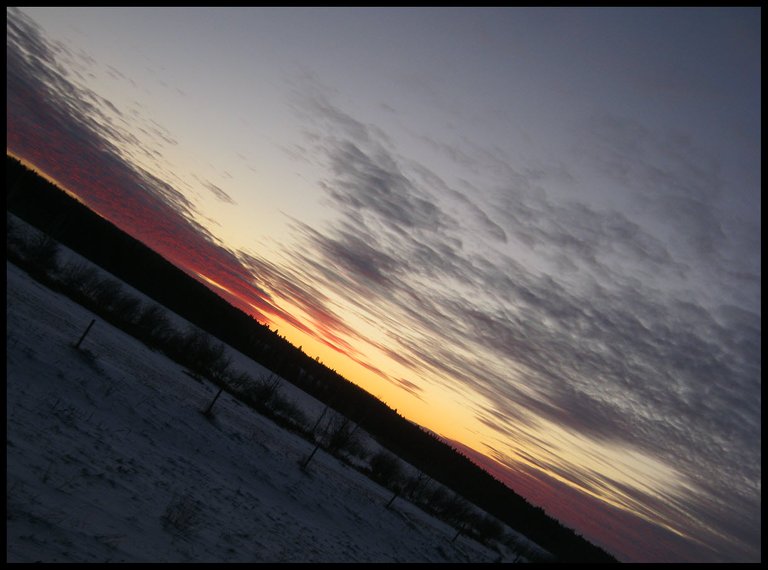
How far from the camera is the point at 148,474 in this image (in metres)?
13.0

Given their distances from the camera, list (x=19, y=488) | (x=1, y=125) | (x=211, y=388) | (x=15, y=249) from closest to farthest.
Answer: (x=1, y=125)
(x=19, y=488)
(x=211, y=388)
(x=15, y=249)

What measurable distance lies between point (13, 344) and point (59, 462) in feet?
26.2

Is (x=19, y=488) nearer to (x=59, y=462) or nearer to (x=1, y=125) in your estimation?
(x=59, y=462)

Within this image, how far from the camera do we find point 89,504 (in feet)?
31.4

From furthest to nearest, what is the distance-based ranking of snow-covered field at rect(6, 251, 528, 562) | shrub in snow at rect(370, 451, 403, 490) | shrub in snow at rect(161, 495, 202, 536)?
1. shrub in snow at rect(370, 451, 403, 490)
2. shrub in snow at rect(161, 495, 202, 536)
3. snow-covered field at rect(6, 251, 528, 562)

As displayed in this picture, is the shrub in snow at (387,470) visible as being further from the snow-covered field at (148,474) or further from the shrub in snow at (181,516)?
the shrub in snow at (181,516)

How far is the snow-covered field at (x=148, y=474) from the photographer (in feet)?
29.6

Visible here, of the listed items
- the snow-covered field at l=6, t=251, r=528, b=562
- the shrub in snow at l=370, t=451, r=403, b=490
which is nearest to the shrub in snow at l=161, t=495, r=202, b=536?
the snow-covered field at l=6, t=251, r=528, b=562

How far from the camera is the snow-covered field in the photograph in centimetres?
902

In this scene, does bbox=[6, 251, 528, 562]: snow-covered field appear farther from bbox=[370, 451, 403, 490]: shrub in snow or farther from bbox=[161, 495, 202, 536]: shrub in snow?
bbox=[370, 451, 403, 490]: shrub in snow

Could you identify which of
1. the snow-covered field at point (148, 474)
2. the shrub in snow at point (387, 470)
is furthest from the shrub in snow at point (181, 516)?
the shrub in snow at point (387, 470)

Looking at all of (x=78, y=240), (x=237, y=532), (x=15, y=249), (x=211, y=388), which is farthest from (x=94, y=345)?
(x=78, y=240)

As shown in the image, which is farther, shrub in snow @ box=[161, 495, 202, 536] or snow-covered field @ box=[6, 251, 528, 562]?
shrub in snow @ box=[161, 495, 202, 536]


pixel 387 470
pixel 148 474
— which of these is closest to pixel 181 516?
pixel 148 474
